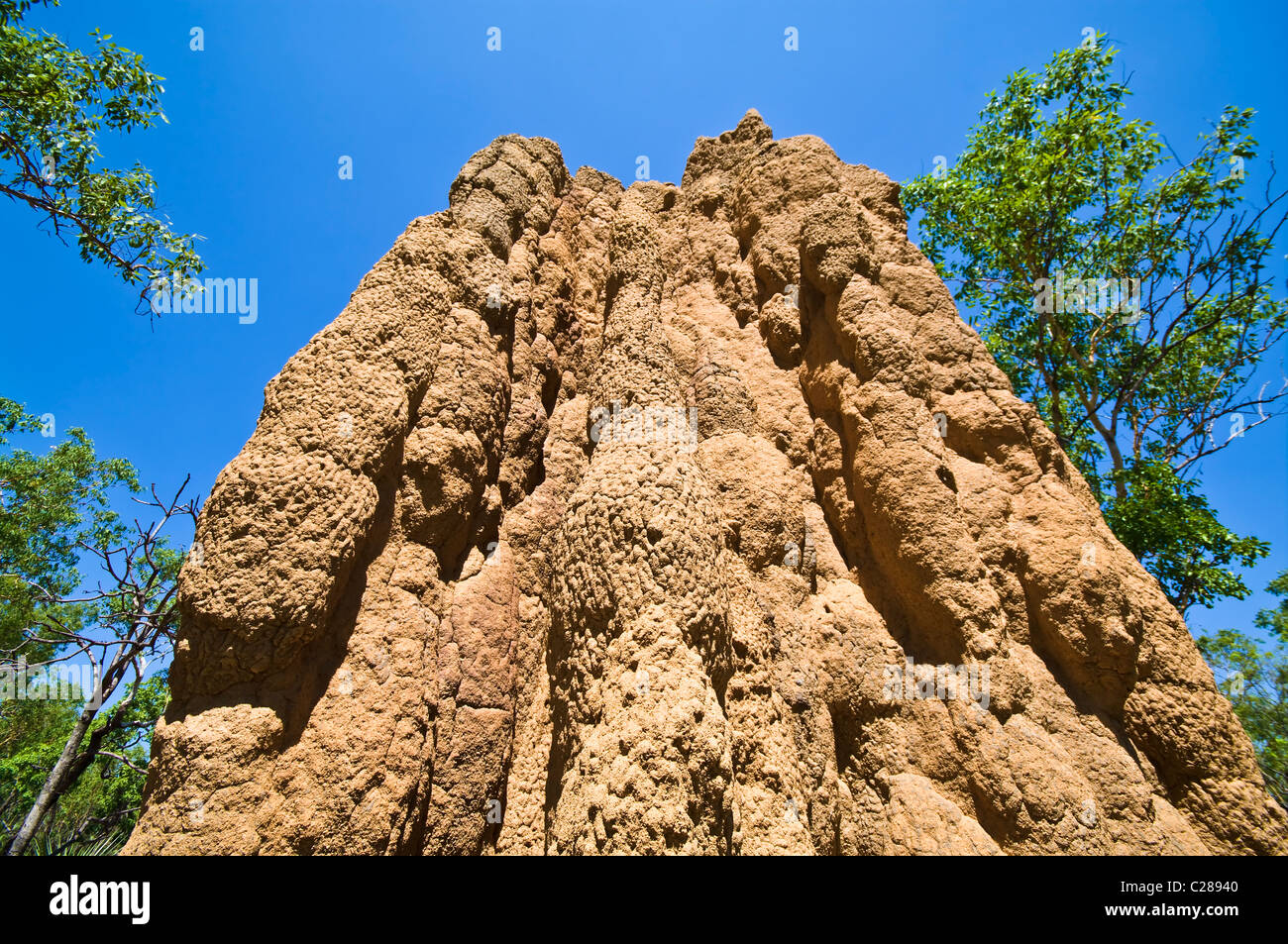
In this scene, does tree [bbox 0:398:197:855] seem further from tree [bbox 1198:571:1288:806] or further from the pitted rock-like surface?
tree [bbox 1198:571:1288:806]

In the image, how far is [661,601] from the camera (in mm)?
3344

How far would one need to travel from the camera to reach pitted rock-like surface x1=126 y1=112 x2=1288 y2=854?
3010 mm

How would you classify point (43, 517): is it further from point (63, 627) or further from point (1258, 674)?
point (1258, 674)

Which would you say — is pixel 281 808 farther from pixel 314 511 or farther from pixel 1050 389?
pixel 1050 389

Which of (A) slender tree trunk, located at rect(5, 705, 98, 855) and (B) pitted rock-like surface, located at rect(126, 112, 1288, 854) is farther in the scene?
(A) slender tree trunk, located at rect(5, 705, 98, 855)

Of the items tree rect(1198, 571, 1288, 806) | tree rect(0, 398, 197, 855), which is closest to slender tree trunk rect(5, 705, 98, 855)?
tree rect(0, 398, 197, 855)

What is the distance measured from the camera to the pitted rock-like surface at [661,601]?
118 inches

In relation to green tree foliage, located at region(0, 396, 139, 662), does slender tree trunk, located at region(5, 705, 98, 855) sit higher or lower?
lower

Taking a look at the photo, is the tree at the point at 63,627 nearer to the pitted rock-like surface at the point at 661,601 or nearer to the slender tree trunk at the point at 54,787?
the slender tree trunk at the point at 54,787

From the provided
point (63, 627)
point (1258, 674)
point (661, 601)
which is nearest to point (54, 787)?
point (63, 627)

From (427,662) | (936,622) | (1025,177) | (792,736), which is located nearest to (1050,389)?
(1025,177)

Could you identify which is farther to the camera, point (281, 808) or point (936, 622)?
point (936, 622)
